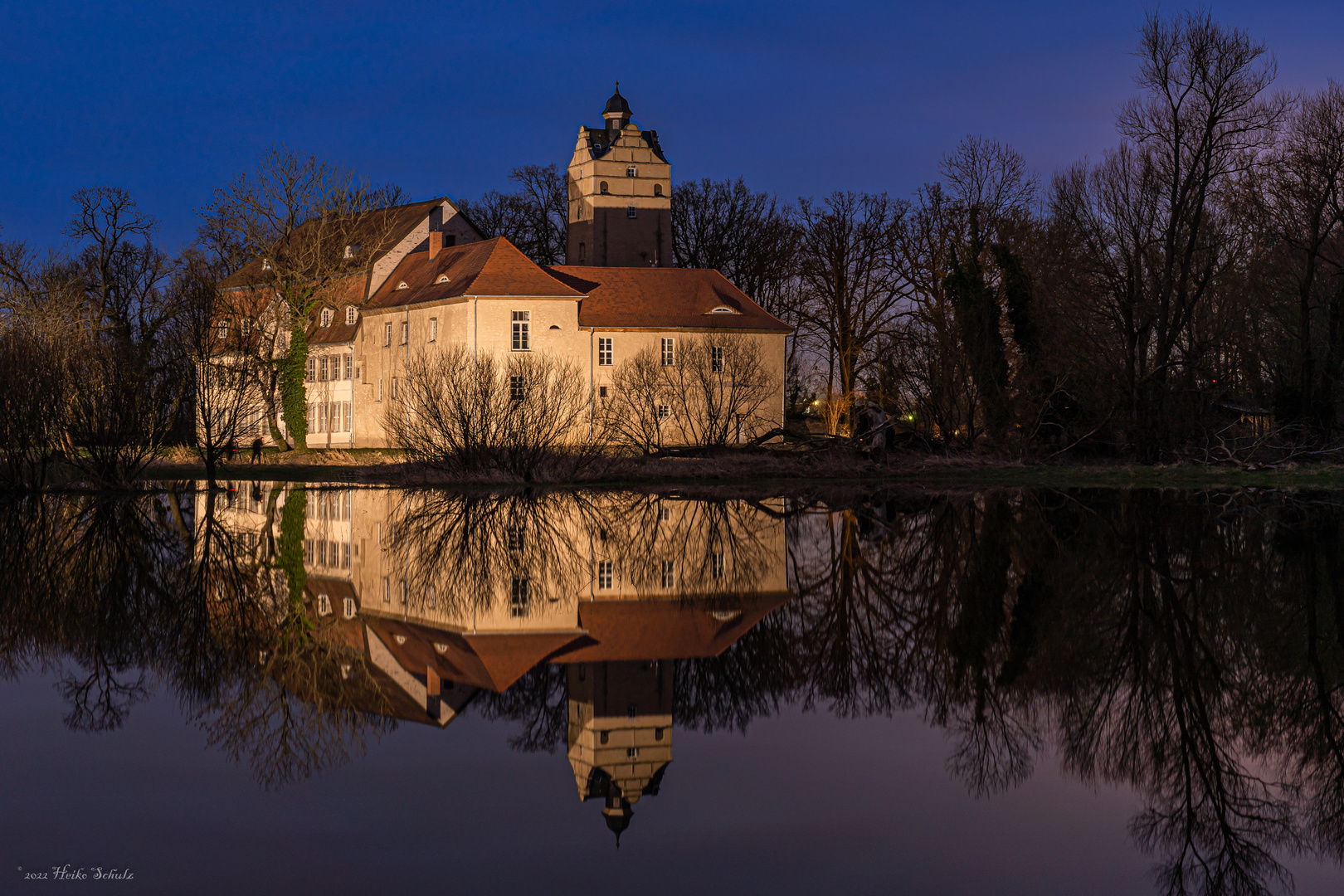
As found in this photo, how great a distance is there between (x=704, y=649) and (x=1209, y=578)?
597 cm

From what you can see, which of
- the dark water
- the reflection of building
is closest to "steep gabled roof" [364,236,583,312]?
the reflection of building

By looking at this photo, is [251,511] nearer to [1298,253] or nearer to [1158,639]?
[1158,639]

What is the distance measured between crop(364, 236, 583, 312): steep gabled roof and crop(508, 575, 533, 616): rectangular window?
1658 inches

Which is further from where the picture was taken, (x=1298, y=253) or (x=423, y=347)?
(x=423, y=347)

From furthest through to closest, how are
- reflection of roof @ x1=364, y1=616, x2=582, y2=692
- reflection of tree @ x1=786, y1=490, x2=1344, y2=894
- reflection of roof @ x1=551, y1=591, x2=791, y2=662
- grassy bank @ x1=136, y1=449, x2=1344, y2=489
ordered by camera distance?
grassy bank @ x1=136, y1=449, x2=1344, y2=489, reflection of roof @ x1=551, y1=591, x2=791, y2=662, reflection of roof @ x1=364, y1=616, x2=582, y2=692, reflection of tree @ x1=786, y1=490, x2=1344, y2=894

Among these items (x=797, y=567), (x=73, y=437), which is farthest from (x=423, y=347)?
(x=797, y=567)

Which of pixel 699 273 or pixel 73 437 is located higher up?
pixel 699 273

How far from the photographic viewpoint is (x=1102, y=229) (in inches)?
1523

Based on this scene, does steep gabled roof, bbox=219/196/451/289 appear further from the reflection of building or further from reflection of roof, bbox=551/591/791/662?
reflection of roof, bbox=551/591/791/662

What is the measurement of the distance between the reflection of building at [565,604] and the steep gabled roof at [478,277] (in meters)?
33.0

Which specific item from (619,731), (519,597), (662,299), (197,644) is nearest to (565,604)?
(519,597)

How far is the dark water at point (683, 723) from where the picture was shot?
509 cm

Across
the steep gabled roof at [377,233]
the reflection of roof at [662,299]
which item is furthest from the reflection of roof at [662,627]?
the steep gabled roof at [377,233]

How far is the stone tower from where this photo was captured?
6956 centimetres
